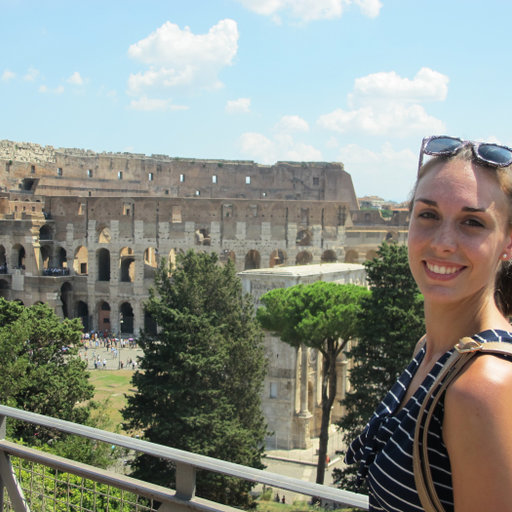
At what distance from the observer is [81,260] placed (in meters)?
36.3

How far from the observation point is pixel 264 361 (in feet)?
54.0

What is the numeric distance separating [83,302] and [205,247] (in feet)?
23.5

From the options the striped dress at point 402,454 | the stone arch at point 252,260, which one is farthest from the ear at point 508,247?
the stone arch at point 252,260

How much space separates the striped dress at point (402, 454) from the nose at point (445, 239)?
0.21 m

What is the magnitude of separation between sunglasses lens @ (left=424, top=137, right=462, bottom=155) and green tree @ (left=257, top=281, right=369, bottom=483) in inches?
571

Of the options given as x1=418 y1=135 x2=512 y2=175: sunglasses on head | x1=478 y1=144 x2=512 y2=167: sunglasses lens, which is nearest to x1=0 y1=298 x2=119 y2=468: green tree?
x1=418 y1=135 x2=512 y2=175: sunglasses on head

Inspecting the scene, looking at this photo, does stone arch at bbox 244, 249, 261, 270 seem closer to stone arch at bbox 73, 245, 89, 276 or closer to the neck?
stone arch at bbox 73, 245, 89, 276

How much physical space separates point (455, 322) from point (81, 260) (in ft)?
119

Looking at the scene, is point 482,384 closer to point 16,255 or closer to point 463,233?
point 463,233

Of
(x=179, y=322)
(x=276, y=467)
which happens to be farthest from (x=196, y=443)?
(x=276, y=467)

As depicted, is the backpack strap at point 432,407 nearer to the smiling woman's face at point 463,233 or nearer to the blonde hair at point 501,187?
the smiling woman's face at point 463,233

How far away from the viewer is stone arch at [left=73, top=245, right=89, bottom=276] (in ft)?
115

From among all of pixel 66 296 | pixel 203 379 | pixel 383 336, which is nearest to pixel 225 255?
pixel 66 296

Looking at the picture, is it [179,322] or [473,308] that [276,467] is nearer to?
[179,322]
